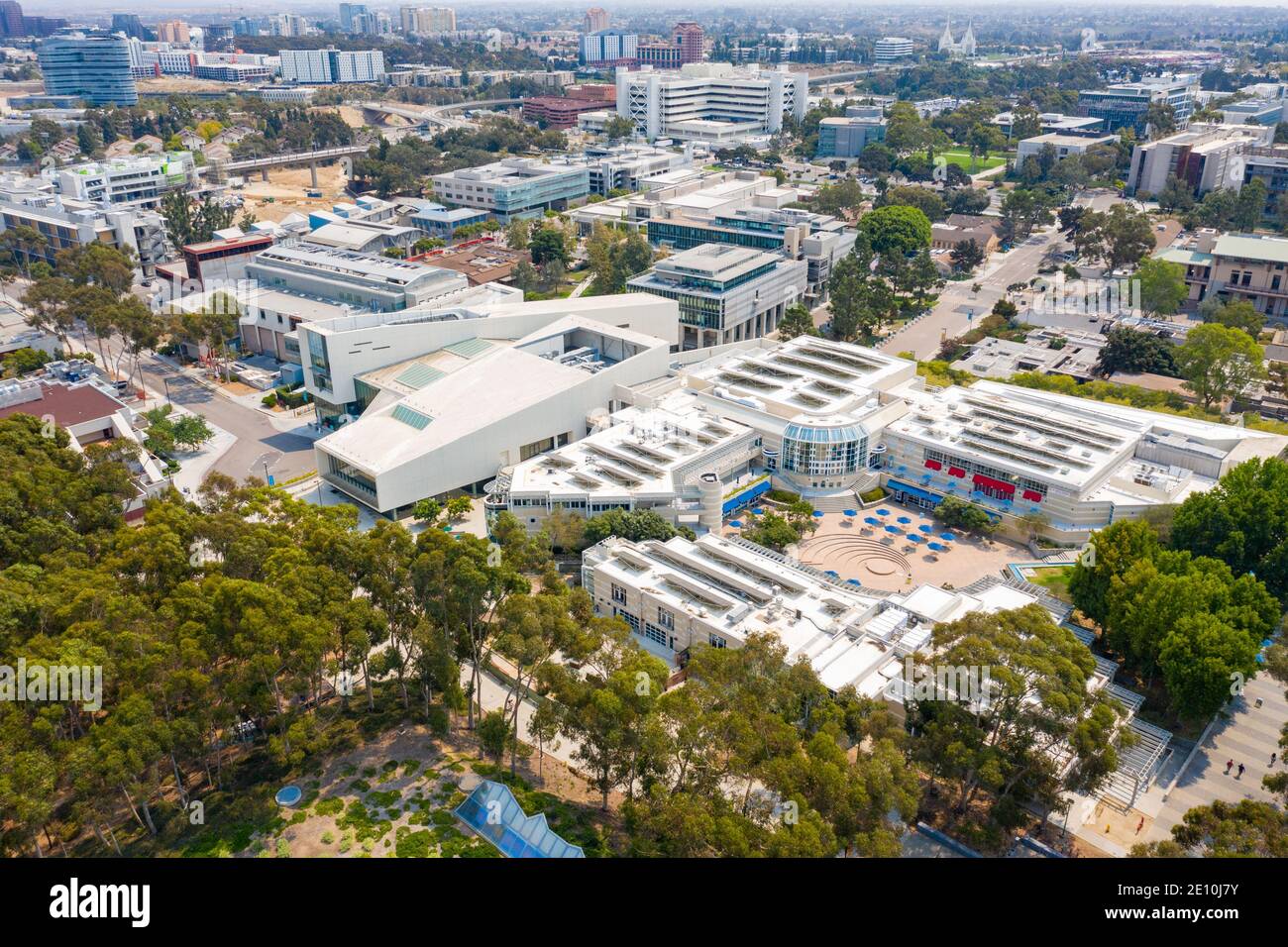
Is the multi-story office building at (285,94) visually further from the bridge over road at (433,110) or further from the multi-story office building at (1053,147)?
the multi-story office building at (1053,147)

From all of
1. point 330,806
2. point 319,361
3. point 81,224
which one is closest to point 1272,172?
point 319,361

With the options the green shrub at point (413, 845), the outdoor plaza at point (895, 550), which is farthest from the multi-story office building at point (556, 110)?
the green shrub at point (413, 845)

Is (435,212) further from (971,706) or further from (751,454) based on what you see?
(971,706)

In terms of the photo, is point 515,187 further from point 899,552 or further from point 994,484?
point 899,552

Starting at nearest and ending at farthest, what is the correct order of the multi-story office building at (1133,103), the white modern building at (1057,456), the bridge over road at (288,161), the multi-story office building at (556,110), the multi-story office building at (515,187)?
the white modern building at (1057,456) → the multi-story office building at (515,187) → the bridge over road at (288,161) → the multi-story office building at (1133,103) → the multi-story office building at (556,110)

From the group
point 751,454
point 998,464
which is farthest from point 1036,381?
point 751,454
